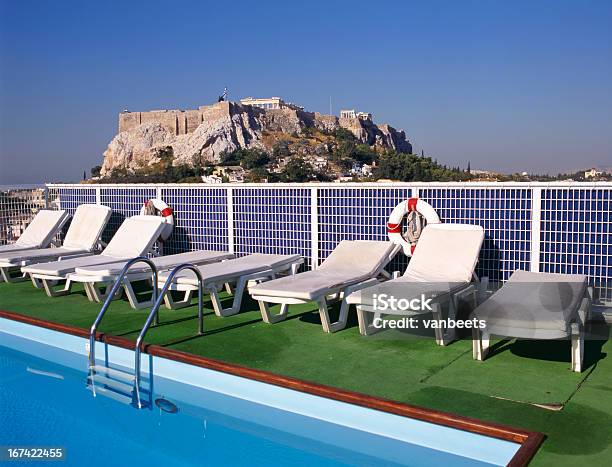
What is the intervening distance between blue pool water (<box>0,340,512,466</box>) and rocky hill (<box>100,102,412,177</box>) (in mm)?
57611

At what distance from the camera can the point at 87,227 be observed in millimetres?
7656

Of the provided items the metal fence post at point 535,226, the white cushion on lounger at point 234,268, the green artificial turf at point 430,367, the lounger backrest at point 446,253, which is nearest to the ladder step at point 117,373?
the green artificial turf at point 430,367

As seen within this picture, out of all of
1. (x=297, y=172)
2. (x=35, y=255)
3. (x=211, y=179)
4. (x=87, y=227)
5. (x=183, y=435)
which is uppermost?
(x=297, y=172)

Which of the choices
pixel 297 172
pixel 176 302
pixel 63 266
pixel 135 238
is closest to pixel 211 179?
pixel 297 172

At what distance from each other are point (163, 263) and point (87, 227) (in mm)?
2045

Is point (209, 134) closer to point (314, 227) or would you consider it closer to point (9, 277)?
point (9, 277)

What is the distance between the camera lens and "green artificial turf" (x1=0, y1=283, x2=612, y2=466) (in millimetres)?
2922

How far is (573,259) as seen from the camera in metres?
5.05

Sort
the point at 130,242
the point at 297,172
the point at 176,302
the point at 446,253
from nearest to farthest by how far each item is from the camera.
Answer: the point at 446,253 → the point at 176,302 → the point at 130,242 → the point at 297,172

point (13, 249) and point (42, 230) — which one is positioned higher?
point (42, 230)

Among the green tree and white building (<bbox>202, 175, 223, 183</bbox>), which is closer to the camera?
white building (<bbox>202, 175, 223, 183</bbox>)

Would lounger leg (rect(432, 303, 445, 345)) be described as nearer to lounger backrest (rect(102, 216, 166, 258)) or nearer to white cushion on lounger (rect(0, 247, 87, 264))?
lounger backrest (rect(102, 216, 166, 258))

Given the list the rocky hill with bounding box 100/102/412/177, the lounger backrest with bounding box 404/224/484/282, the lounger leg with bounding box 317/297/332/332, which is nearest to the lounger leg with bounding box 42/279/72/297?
the lounger leg with bounding box 317/297/332/332

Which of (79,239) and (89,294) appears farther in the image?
(79,239)
